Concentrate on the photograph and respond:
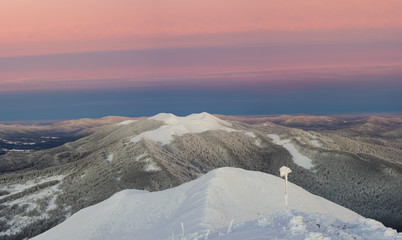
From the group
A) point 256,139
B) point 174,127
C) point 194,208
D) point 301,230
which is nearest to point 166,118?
point 174,127

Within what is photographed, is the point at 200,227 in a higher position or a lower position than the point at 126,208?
higher

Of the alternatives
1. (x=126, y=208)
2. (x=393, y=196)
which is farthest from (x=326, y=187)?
(x=126, y=208)

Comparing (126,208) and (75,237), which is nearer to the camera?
(75,237)

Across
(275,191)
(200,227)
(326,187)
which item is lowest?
(326,187)

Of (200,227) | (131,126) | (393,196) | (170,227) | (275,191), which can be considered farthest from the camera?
(131,126)

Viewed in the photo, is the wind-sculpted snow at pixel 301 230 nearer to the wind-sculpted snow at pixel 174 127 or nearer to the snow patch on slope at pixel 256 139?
the wind-sculpted snow at pixel 174 127

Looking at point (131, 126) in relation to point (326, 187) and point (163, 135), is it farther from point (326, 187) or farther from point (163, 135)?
point (326, 187)
